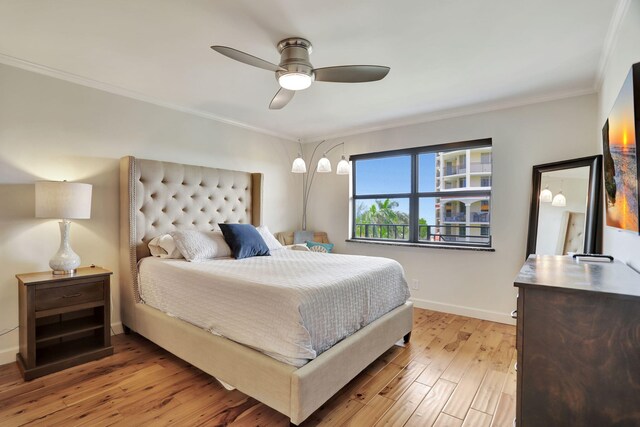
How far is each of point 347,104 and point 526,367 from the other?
2787 mm

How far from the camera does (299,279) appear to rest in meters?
2.03

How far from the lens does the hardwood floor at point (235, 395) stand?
1782 mm

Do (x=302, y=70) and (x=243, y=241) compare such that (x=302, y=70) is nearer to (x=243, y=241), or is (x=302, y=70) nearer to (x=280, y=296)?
(x=280, y=296)

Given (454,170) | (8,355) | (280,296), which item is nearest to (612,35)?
(454,170)

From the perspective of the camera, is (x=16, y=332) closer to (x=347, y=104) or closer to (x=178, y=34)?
(x=178, y=34)

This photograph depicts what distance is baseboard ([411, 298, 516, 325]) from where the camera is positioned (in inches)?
129

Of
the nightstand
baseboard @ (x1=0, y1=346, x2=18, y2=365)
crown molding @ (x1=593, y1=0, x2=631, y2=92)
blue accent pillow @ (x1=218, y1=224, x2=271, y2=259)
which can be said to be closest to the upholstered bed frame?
the nightstand

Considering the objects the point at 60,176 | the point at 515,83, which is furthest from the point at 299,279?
the point at 515,83

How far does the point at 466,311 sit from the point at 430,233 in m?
0.99

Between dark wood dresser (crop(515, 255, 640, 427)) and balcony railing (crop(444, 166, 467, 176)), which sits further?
balcony railing (crop(444, 166, 467, 176))

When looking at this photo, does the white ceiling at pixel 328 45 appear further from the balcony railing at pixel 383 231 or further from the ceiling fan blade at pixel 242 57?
the balcony railing at pixel 383 231

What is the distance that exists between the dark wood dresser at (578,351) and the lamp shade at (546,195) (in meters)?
1.85

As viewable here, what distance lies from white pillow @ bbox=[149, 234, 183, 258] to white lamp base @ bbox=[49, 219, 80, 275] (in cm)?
58

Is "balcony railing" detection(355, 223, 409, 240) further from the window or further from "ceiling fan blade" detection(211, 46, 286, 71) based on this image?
"ceiling fan blade" detection(211, 46, 286, 71)
